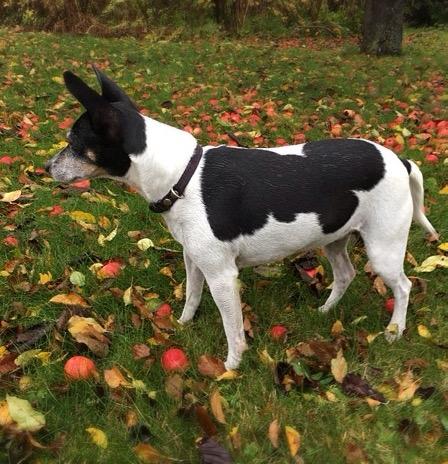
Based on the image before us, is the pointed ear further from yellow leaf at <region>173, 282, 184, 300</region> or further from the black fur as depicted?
yellow leaf at <region>173, 282, 184, 300</region>

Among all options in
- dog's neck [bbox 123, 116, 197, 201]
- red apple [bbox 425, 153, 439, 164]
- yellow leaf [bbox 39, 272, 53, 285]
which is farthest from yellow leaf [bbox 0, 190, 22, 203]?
red apple [bbox 425, 153, 439, 164]

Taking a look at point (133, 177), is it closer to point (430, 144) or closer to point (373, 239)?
point (373, 239)

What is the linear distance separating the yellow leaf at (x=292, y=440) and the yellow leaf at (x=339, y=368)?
0.49m

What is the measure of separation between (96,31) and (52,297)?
52.4 feet

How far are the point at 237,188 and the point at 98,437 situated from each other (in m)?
1.47

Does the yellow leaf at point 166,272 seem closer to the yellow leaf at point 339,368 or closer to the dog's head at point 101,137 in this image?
the dog's head at point 101,137

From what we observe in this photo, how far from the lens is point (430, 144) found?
6.13m

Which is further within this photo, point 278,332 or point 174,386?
point 278,332

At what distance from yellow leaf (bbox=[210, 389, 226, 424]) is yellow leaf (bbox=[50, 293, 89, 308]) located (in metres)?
1.25

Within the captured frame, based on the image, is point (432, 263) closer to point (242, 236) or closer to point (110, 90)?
point (242, 236)

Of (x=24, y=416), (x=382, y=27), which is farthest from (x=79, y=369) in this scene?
(x=382, y=27)

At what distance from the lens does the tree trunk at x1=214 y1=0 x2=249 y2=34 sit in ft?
57.2

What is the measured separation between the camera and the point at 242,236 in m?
2.92

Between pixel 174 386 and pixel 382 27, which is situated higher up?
pixel 382 27
